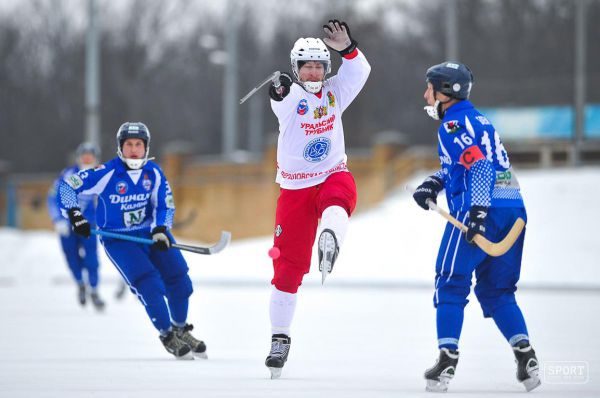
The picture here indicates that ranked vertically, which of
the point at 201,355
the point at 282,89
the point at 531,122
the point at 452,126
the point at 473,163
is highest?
the point at 282,89

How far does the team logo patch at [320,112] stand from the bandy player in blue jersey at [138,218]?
1.70m

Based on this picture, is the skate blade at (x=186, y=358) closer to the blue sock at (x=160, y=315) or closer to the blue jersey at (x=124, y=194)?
the blue sock at (x=160, y=315)

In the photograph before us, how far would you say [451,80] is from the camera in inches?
268

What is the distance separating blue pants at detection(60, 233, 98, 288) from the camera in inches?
541

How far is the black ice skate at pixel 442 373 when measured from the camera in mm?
6445

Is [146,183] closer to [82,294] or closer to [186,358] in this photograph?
[186,358]

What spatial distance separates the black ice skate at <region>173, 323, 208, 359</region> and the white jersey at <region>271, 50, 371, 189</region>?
1.60 m

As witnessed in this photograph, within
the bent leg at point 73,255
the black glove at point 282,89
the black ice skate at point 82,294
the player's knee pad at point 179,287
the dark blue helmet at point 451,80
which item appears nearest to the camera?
the dark blue helmet at point 451,80

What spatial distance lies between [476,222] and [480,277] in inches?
17.5

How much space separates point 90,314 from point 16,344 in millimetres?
3698

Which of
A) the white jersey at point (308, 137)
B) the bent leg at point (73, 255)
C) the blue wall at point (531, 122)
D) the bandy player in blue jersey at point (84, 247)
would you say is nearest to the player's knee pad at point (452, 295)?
the white jersey at point (308, 137)

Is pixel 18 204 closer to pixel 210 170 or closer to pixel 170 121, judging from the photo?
pixel 210 170

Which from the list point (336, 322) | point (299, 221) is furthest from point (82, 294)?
point (299, 221)

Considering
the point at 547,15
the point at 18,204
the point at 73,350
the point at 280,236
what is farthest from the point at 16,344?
the point at 547,15
